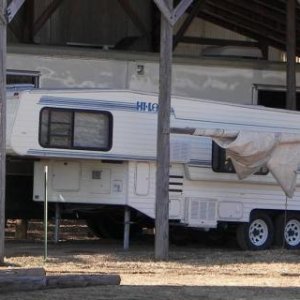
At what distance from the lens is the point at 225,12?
2030 cm

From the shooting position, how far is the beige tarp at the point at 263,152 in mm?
13586

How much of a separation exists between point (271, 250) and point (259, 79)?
445 cm

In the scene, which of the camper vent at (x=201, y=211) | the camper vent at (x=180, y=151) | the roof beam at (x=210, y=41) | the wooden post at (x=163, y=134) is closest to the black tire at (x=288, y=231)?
the camper vent at (x=201, y=211)

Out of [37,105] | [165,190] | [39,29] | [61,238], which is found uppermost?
[39,29]

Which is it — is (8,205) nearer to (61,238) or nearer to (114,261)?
(61,238)

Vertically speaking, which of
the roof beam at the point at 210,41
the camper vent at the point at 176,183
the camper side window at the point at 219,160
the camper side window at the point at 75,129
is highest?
the roof beam at the point at 210,41

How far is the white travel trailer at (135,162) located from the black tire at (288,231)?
0.06ft

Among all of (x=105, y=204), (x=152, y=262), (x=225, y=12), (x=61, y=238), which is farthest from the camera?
(x=225, y=12)

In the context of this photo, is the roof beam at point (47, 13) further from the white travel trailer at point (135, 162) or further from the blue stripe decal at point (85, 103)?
the blue stripe decal at point (85, 103)

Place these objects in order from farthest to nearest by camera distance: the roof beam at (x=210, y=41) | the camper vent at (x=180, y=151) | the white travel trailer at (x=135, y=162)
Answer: the roof beam at (x=210, y=41) < the camper vent at (x=180, y=151) < the white travel trailer at (x=135, y=162)

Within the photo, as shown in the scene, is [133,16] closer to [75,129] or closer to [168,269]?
[75,129]

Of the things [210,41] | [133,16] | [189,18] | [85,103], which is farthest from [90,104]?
[210,41]

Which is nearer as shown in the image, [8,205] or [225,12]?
[8,205]

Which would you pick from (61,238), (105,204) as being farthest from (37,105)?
(61,238)
